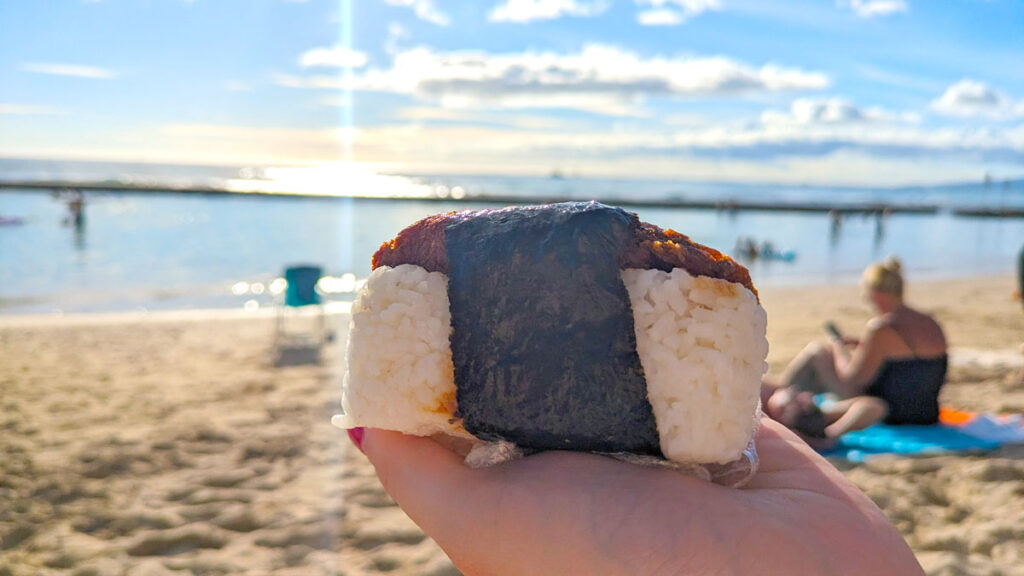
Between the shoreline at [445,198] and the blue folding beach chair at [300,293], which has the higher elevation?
the shoreline at [445,198]

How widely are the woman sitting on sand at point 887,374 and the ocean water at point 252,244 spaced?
452 inches

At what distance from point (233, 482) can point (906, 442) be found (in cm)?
472

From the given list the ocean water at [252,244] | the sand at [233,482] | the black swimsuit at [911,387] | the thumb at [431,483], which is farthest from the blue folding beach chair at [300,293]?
the thumb at [431,483]

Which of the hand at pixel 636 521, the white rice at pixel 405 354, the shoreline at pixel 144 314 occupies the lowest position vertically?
the shoreline at pixel 144 314

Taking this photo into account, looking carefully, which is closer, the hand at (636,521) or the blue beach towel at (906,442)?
the hand at (636,521)

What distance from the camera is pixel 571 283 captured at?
4.06ft

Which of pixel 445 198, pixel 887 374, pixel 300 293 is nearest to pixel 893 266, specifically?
pixel 887 374

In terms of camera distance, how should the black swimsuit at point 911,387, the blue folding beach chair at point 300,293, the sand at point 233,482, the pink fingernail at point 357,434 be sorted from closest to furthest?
the pink fingernail at point 357,434
the sand at point 233,482
the black swimsuit at point 911,387
the blue folding beach chair at point 300,293

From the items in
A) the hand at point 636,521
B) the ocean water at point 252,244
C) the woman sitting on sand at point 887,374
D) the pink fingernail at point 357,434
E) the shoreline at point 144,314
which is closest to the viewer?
the hand at point 636,521

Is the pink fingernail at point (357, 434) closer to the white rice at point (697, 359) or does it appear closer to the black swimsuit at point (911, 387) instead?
the white rice at point (697, 359)

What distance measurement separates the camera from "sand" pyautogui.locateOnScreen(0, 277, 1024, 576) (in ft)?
11.7

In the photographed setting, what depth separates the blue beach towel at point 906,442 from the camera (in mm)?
4914

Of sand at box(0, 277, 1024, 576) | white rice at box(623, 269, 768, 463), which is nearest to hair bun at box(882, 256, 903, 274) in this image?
sand at box(0, 277, 1024, 576)

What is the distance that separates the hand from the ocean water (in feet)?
44.8
